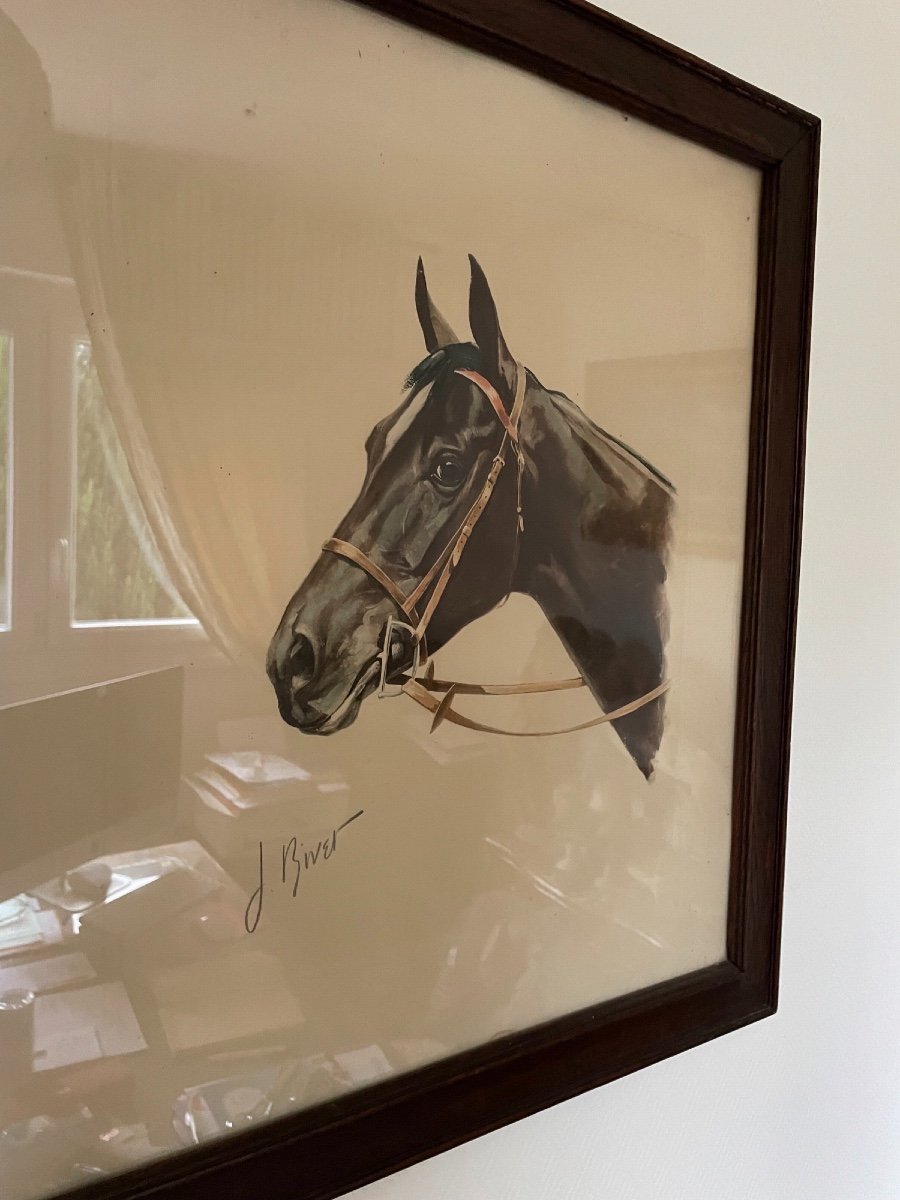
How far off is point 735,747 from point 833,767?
160 millimetres

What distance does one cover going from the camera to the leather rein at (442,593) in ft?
1.54

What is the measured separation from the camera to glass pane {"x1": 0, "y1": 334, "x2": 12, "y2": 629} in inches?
14.1

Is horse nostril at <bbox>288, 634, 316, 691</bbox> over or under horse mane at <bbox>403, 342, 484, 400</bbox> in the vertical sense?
under

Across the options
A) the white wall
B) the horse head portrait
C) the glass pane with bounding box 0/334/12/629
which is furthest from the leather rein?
the white wall

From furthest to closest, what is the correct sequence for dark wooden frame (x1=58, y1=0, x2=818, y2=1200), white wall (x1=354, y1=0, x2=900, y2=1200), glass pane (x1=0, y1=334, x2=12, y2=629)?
1. white wall (x1=354, y1=0, x2=900, y2=1200)
2. dark wooden frame (x1=58, y1=0, x2=818, y2=1200)
3. glass pane (x1=0, y1=334, x2=12, y2=629)

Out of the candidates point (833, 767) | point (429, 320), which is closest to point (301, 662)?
point (429, 320)

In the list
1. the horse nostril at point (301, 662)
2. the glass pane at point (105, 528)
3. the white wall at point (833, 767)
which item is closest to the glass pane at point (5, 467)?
the glass pane at point (105, 528)

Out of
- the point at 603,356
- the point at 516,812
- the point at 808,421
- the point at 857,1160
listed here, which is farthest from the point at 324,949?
the point at 857,1160

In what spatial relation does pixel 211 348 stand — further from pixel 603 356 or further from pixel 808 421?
pixel 808 421

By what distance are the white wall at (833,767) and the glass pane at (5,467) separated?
53 centimetres

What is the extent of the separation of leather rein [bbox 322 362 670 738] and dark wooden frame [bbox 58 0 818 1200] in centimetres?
20
